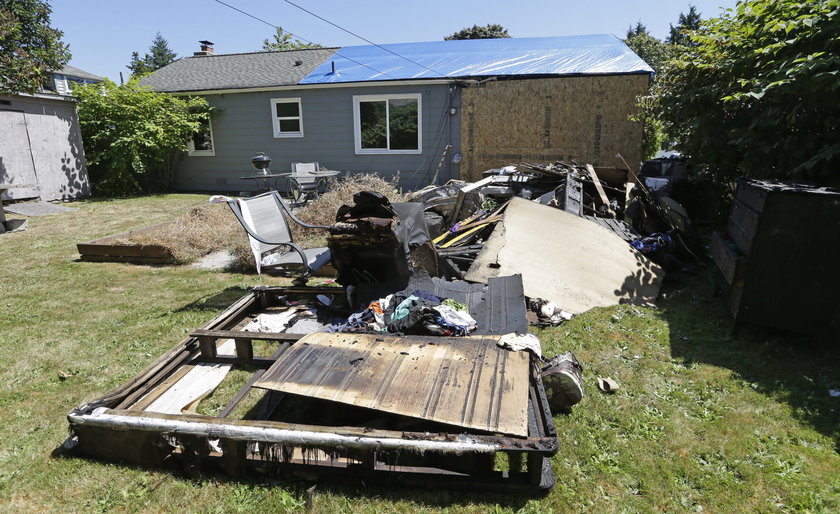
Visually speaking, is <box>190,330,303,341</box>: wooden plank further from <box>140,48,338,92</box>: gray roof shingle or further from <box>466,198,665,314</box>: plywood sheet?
<box>140,48,338,92</box>: gray roof shingle

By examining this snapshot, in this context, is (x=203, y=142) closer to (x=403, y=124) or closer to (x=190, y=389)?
(x=403, y=124)

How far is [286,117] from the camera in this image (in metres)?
13.4

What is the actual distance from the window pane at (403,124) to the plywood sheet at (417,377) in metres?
9.88

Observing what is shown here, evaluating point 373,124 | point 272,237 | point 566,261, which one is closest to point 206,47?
point 373,124

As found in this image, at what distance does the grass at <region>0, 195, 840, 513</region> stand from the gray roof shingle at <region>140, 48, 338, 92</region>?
32.2 ft

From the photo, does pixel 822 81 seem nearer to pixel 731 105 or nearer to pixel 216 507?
pixel 731 105

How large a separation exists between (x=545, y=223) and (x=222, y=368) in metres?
3.94

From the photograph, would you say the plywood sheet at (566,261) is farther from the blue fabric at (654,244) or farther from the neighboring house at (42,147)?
the neighboring house at (42,147)

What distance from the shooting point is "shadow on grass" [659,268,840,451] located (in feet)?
10.0

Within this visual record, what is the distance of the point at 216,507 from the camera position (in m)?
2.27

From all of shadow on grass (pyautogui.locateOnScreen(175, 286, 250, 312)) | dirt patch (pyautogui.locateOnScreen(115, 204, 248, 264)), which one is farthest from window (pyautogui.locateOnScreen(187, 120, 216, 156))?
shadow on grass (pyautogui.locateOnScreen(175, 286, 250, 312))

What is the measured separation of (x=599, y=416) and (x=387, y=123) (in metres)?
10.8

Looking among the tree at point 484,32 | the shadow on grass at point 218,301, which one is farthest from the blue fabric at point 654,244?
the tree at point 484,32

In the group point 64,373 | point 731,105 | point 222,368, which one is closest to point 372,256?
point 222,368
